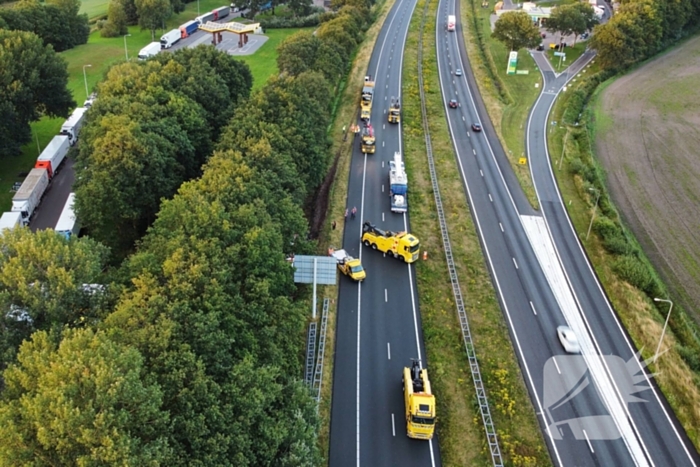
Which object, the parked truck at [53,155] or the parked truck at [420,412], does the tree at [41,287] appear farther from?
the parked truck at [53,155]

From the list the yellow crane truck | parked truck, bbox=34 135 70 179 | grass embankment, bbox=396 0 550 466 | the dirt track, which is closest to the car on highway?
grass embankment, bbox=396 0 550 466

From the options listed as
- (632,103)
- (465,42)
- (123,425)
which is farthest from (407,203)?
(465,42)

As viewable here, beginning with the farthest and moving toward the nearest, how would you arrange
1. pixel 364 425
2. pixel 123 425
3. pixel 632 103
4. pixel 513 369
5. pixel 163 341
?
pixel 632 103 → pixel 513 369 → pixel 364 425 → pixel 163 341 → pixel 123 425

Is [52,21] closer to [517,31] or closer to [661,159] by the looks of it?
[517,31]

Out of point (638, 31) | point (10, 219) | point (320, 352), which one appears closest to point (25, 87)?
point (10, 219)

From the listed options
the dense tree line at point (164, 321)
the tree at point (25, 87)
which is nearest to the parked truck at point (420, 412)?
the dense tree line at point (164, 321)

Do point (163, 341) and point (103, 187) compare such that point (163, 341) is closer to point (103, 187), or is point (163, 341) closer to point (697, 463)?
point (103, 187)
